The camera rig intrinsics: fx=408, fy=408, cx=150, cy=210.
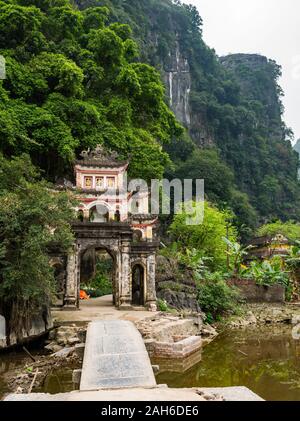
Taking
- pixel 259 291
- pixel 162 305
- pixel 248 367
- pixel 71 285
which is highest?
pixel 71 285

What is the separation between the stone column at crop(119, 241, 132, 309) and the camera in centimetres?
1875

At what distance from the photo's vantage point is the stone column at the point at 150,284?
63.3 feet

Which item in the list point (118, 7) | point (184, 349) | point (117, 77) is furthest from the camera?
point (118, 7)

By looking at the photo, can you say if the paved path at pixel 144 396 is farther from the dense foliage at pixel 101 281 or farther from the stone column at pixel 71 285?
the dense foliage at pixel 101 281

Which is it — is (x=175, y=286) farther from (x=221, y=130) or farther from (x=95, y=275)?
(x=221, y=130)

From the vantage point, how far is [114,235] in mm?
19234

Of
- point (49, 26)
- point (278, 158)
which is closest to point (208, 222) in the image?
point (49, 26)

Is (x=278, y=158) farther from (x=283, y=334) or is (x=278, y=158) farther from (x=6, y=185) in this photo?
Answer: (x=6, y=185)

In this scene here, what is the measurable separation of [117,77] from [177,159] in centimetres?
2419

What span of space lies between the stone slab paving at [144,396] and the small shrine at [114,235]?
11115mm

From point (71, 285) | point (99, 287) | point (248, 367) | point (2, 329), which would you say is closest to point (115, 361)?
point (2, 329)

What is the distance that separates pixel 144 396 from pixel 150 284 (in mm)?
13081

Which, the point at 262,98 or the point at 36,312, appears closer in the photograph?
the point at 36,312

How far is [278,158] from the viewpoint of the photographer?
68188 mm
